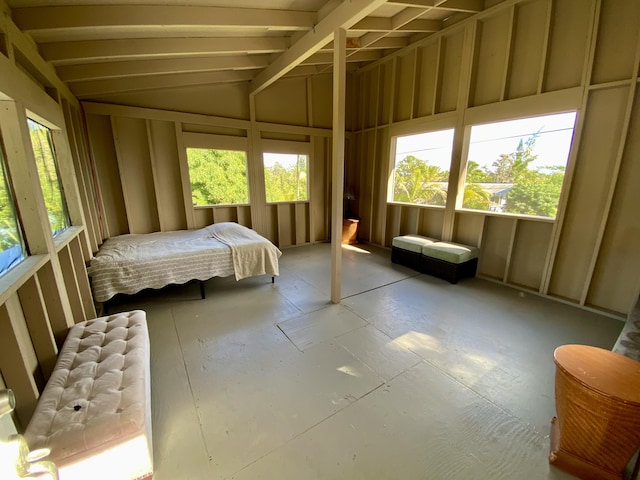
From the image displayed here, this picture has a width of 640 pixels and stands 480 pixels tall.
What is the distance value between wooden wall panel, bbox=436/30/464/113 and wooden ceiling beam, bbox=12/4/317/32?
2.48 m

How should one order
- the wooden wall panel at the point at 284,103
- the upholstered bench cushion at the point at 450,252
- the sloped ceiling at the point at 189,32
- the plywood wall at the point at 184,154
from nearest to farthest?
the sloped ceiling at the point at 189,32 → the upholstered bench cushion at the point at 450,252 → the plywood wall at the point at 184,154 → the wooden wall panel at the point at 284,103

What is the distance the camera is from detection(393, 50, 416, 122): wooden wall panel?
4.62 metres

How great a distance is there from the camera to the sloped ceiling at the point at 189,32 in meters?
2.04

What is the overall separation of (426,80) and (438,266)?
3.16 metres

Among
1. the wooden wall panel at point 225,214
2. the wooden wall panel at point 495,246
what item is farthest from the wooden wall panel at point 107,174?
the wooden wall panel at point 495,246

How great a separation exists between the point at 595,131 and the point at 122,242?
5.86 metres

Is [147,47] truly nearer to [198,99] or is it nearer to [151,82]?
[151,82]

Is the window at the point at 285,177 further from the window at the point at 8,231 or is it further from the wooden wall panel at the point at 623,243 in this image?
the wooden wall panel at the point at 623,243

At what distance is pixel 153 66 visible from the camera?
3154mm

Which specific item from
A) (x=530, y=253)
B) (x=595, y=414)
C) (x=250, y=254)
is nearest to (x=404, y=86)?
(x=530, y=253)

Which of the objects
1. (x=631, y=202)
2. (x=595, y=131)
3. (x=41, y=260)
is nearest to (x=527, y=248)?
(x=631, y=202)

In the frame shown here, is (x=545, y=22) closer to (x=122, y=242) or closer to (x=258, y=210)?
(x=258, y=210)

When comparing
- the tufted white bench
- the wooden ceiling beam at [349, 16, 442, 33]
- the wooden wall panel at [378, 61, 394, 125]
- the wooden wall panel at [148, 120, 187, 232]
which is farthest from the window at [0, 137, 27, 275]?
the wooden wall panel at [378, 61, 394, 125]

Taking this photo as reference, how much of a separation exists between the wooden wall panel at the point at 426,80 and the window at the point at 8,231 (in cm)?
502
